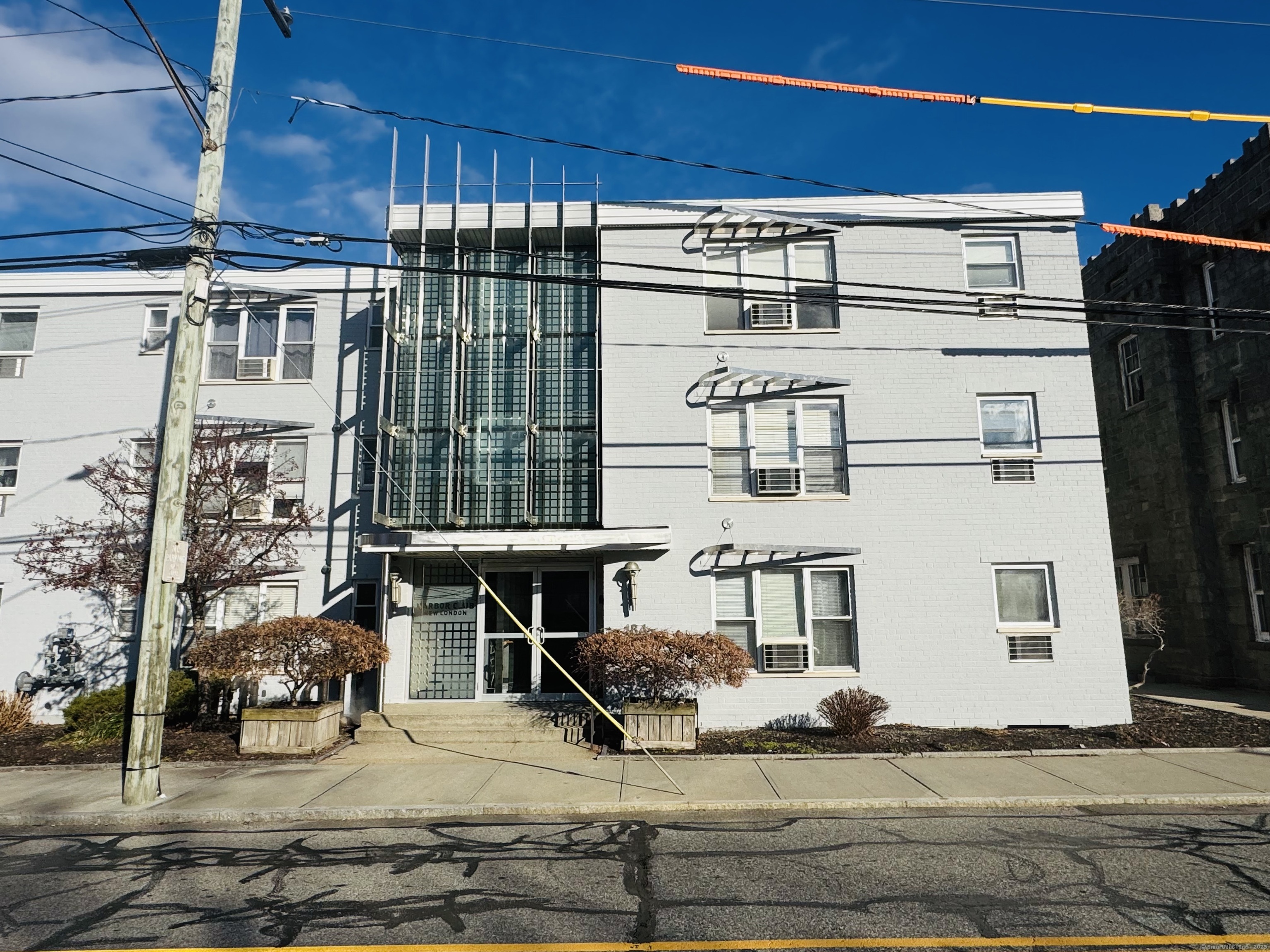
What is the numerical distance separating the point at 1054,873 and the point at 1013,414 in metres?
8.93

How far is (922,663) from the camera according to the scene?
12367 mm

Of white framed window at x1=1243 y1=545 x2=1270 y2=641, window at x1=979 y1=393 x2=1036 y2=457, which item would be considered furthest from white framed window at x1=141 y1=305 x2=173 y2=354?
white framed window at x1=1243 y1=545 x2=1270 y2=641

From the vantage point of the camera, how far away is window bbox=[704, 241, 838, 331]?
1370 cm

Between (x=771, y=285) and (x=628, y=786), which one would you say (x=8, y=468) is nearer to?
(x=628, y=786)

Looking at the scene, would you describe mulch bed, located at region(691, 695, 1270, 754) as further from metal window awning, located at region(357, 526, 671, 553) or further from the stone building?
the stone building

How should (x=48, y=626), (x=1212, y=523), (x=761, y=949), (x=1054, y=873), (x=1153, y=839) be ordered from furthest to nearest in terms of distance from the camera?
1. (x=1212, y=523)
2. (x=48, y=626)
3. (x=1153, y=839)
4. (x=1054, y=873)
5. (x=761, y=949)

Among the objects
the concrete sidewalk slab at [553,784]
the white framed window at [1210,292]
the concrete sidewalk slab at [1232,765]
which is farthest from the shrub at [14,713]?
the white framed window at [1210,292]

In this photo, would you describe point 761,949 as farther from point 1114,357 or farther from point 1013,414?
point 1114,357

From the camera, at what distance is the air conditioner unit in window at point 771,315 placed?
1369cm

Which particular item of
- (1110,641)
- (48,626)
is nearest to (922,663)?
(1110,641)

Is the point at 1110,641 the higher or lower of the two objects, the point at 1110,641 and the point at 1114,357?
the lower

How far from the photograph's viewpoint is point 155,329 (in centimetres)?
1549

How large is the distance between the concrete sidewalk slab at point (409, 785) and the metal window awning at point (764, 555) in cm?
455

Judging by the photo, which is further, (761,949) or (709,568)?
(709,568)
